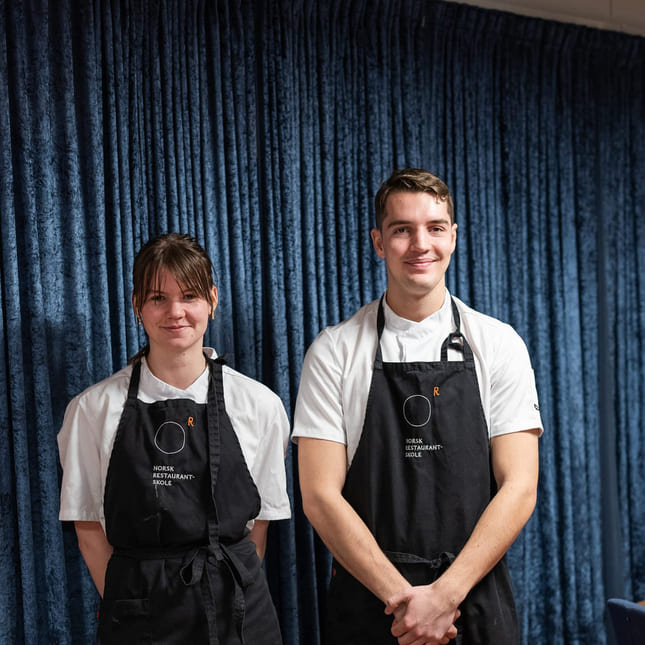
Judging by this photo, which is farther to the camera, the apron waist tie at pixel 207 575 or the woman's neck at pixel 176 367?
the woman's neck at pixel 176 367

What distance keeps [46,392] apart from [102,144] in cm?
73

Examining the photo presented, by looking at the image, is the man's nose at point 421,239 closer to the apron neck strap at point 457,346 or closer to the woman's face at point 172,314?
the apron neck strap at point 457,346

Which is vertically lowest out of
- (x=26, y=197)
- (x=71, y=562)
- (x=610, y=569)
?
(x=610, y=569)

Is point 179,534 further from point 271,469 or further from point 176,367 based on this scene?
point 176,367

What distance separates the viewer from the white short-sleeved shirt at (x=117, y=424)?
1.92 m

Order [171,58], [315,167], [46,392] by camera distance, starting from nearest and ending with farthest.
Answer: [46,392] → [171,58] → [315,167]

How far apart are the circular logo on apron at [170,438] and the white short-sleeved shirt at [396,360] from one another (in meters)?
0.28

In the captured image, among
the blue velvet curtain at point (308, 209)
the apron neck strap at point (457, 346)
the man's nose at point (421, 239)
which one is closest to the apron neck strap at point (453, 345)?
the apron neck strap at point (457, 346)

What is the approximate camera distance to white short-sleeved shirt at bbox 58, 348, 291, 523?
1.92m

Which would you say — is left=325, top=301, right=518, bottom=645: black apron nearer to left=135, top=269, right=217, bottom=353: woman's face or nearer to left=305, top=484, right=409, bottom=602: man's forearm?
left=305, top=484, right=409, bottom=602: man's forearm

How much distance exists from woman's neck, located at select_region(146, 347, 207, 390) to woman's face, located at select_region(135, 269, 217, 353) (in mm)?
32

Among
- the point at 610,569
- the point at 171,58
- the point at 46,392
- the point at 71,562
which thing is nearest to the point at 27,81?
the point at 171,58

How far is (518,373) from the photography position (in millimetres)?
2014

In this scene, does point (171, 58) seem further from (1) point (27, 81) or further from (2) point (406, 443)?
(2) point (406, 443)
